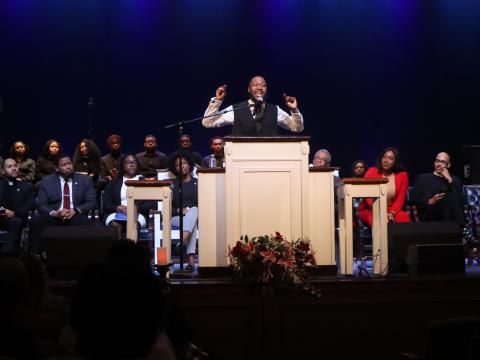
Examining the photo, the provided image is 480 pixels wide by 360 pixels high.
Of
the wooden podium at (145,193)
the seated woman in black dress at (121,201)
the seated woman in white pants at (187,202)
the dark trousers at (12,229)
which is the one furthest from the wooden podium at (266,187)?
the dark trousers at (12,229)

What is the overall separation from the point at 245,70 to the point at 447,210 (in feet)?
11.2

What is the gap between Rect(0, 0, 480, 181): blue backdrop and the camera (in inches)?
344

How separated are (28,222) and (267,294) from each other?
10.3ft

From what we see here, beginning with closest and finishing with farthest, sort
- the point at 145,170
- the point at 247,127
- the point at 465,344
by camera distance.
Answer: the point at 465,344, the point at 247,127, the point at 145,170

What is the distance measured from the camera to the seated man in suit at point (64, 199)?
638 cm

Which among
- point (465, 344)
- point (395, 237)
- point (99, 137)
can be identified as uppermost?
point (99, 137)

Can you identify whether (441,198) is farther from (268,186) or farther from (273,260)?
(273,260)

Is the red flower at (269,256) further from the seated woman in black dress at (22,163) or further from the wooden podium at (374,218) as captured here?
the seated woman in black dress at (22,163)

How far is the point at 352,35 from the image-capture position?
8852mm

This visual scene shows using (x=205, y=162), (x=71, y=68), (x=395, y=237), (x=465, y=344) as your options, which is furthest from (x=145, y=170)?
(x=465, y=344)

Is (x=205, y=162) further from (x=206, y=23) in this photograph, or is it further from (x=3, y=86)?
(x=3, y=86)

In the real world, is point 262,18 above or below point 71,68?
above

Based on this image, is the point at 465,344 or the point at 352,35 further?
the point at 352,35

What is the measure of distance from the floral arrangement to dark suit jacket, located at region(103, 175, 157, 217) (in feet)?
7.28
